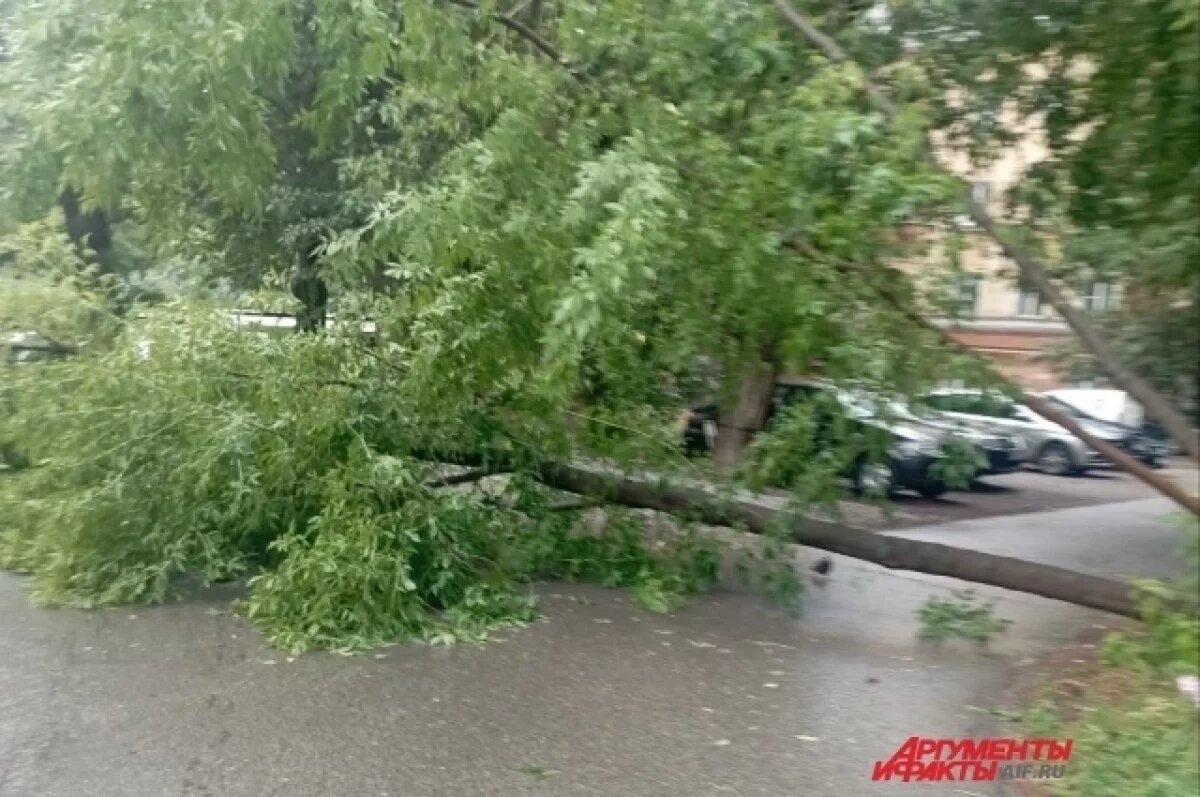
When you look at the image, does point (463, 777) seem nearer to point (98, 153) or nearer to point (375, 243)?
point (375, 243)

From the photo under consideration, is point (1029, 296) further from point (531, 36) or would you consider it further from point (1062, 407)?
point (531, 36)

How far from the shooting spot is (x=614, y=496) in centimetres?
984

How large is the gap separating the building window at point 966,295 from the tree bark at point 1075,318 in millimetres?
279

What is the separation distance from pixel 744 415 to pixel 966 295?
3086 mm

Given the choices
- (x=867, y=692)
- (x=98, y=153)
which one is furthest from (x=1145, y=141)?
(x=98, y=153)

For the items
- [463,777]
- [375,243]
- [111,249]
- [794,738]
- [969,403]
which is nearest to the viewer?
[463,777]

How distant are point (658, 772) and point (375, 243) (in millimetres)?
4406

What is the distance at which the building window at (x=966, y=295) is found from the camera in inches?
284

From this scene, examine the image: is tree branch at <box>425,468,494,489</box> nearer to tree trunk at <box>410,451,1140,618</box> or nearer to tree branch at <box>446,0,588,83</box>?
tree trunk at <box>410,451,1140,618</box>

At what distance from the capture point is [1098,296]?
30.0 feet

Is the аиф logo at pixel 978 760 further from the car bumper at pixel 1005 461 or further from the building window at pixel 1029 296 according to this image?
the car bumper at pixel 1005 461

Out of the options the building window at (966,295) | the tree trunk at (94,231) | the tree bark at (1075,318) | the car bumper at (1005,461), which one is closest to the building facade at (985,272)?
the building window at (966,295)

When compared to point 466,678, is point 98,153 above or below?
above

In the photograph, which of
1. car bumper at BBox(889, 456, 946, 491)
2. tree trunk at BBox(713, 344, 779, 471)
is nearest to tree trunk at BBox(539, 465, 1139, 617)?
tree trunk at BBox(713, 344, 779, 471)
